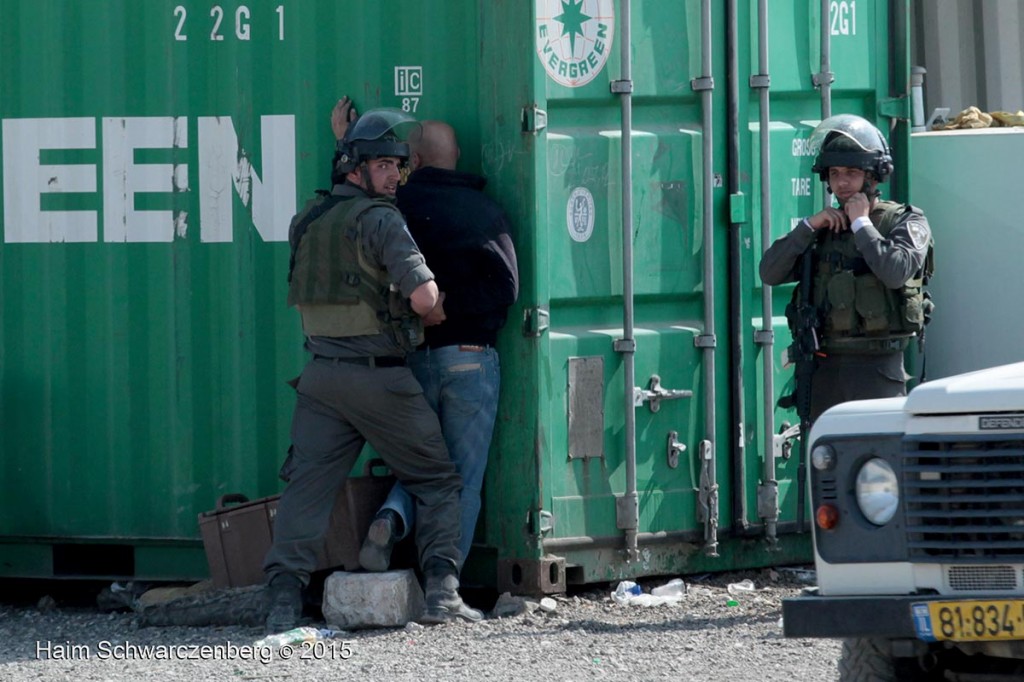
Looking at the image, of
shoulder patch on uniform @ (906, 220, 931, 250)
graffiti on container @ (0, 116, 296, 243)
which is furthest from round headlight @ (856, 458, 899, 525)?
graffiti on container @ (0, 116, 296, 243)

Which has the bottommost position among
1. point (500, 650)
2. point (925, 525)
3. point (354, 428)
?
point (500, 650)

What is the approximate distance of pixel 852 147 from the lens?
6.12 m

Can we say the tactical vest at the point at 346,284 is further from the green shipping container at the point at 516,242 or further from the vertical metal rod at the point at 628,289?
the vertical metal rod at the point at 628,289

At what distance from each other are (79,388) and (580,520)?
235 cm

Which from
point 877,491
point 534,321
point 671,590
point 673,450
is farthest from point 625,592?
point 877,491

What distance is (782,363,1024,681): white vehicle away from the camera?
3.93 meters

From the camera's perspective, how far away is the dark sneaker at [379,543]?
6.35m

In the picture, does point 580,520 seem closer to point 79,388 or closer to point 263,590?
point 263,590

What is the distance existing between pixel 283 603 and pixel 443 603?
635 millimetres

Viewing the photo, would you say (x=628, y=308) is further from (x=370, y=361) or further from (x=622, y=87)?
(x=370, y=361)

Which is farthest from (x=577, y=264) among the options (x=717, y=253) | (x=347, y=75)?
(x=347, y=75)

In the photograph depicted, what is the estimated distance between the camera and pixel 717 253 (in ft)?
22.9

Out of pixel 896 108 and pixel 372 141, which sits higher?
pixel 896 108

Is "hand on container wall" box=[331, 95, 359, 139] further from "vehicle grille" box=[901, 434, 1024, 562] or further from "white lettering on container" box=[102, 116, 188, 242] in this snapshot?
"vehicle grille" box=[901, 434, 1024, 562]
